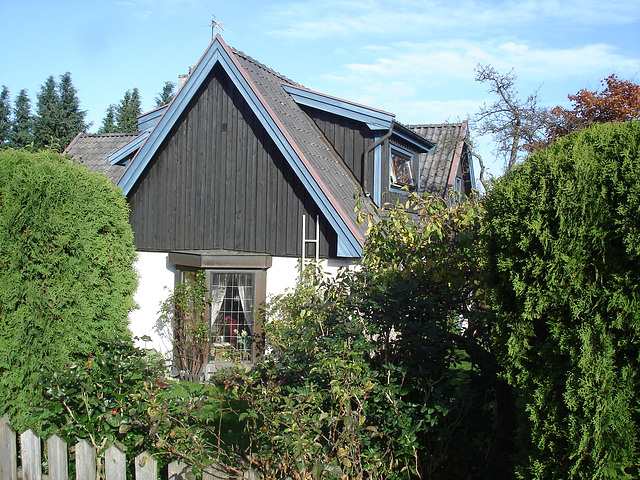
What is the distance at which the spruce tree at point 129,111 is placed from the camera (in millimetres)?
43844

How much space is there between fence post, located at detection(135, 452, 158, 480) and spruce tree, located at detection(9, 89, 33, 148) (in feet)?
135

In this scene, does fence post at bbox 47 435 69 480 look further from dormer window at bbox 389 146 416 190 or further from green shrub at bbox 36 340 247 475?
dormer window at bbox 389 146 416 190

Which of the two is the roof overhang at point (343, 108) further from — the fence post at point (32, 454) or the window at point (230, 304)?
the fence post at point (32, 454)

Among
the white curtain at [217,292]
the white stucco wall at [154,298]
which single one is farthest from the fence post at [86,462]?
the white stucco wall at [154,298]

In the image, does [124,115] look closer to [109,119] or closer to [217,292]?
[109,119]

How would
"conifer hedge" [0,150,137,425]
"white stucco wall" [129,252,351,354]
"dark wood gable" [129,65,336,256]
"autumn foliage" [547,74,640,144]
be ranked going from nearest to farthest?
"conifer hedge" [0,150,137,425] → "dark wood gable" [129,65,336,256] → "white stucco wall" [129,252,351,354] → "autumn foliage" [547,74,640,144]

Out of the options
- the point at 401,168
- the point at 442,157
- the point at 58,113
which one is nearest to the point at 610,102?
the point at 442,157

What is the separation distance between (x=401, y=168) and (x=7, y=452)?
36.4 feet

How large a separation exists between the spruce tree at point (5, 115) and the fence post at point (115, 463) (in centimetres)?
4306

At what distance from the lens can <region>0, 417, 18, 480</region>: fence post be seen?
480cm

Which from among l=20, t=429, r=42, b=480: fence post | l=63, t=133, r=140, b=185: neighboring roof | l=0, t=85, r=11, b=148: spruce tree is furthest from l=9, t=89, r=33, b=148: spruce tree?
l=20, t=429, r=42, b=480: fence post

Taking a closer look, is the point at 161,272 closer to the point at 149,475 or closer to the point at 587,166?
the point at 149,475

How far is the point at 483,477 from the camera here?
4688 mm

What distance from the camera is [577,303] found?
319cm
